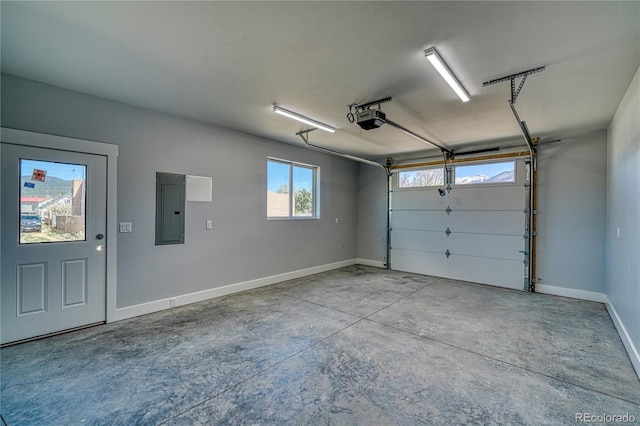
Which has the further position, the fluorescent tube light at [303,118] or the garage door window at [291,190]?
the garage door window at [291,190]

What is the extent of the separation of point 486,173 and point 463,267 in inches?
78.5

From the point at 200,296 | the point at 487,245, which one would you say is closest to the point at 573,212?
the point at 487,245

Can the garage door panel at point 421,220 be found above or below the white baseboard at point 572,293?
above

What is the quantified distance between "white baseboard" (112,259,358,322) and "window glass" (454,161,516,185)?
3.68 m

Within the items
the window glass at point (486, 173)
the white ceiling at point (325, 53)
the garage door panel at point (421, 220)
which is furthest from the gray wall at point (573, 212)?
the garage door panel at point (421, 220)

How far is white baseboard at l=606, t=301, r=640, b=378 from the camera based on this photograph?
8.19 feet

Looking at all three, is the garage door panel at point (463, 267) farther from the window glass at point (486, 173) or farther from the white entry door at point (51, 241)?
the white entry door at point (51, 241)

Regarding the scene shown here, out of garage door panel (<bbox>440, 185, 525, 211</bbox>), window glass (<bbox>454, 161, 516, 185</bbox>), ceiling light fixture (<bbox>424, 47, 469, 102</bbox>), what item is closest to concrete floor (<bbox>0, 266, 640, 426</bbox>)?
garage door panel (<bbox>440, 185, 525, 211</bbox>)

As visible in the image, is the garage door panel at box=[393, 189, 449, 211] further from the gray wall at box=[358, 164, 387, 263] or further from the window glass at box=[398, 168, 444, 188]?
the gray wall at box=[358, 164, 387, 263]

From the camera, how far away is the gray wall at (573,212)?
14.9ft

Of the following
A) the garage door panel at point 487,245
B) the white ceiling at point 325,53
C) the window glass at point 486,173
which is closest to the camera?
the white ceiling at point 325,53

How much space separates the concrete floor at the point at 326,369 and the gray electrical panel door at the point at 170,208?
1045mm

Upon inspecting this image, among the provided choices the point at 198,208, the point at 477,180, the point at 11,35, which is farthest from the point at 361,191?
the point at 11,35

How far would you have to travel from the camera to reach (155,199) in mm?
3865
